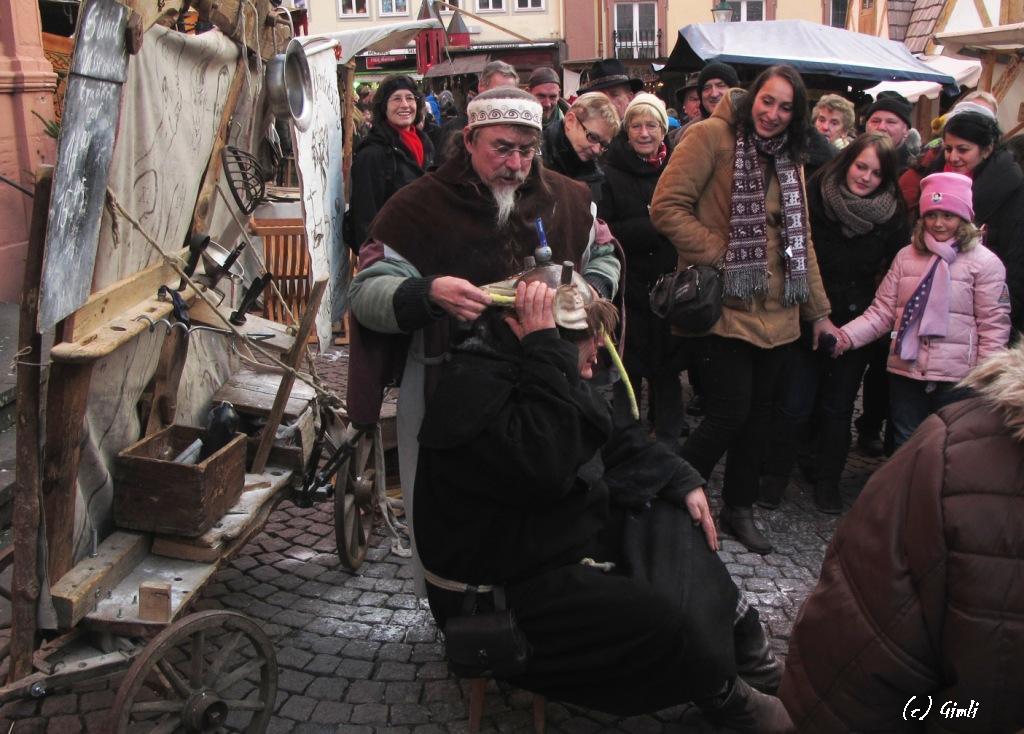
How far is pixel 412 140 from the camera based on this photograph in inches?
233

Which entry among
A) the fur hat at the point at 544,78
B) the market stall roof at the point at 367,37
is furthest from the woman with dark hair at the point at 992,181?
the market stall roof at the point at 367,37

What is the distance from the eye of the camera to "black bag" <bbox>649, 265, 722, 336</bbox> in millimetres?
4121

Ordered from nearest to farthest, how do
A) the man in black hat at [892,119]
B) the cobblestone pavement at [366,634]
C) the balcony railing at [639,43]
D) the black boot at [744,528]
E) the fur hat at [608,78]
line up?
the cobblestone pavement at [366,634], the black boot at [744,528], the man in black hat at [892,119], the fur hat at [608,78], the balcony railing at [639,43]

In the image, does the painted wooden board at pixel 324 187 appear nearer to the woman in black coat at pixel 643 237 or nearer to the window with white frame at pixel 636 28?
the woman in black coat at pixel 643 237

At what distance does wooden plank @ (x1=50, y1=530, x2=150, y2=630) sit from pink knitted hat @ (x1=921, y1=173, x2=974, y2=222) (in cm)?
352

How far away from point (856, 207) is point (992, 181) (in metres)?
0.75

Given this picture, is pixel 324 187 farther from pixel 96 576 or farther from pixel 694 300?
pixel 96 576

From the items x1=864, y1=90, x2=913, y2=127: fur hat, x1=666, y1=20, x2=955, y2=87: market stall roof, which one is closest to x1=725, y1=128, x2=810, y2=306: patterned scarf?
x1=864, y1=90, x2=913, y2=127: fur hat

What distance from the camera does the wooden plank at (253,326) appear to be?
133 inches

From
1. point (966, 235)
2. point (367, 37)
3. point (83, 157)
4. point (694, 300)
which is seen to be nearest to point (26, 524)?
point (83, 157)

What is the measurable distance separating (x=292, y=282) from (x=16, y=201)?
2198 mm

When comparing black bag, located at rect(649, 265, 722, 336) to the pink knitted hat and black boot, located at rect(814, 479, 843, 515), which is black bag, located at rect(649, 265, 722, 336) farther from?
black boot, located at rect(814, 479, 843, 515)

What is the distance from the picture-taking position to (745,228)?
4.19 m

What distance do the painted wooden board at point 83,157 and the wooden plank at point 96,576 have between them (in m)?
0.75
